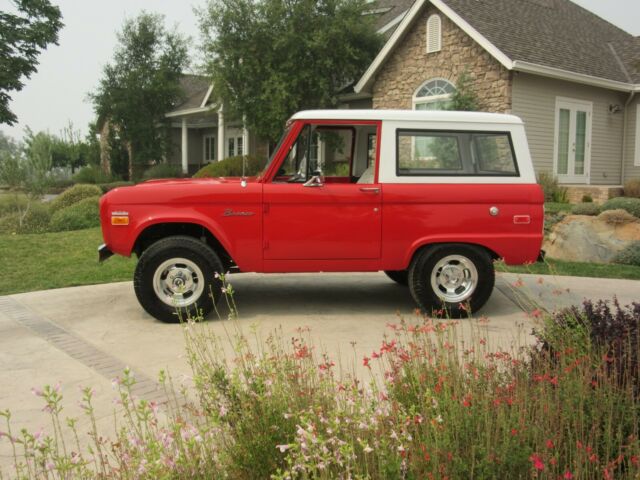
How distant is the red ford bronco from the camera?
6340 millimetres

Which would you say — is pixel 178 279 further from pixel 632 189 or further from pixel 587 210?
pixel 632 189

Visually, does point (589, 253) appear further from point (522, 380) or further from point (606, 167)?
point (606, 167)

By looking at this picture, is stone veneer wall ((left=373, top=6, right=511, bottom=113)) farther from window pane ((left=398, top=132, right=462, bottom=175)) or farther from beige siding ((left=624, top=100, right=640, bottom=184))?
window pane ((left=398, top=132, right=462, bottom=175))

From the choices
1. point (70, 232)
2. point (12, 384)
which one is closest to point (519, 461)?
point (12, 384)

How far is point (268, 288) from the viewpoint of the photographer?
8.37 metres

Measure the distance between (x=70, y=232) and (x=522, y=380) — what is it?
1334 cm

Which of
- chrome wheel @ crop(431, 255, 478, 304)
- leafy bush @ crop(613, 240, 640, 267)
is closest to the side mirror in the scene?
chrome wheel @ crop(431, 255, 478, 304)

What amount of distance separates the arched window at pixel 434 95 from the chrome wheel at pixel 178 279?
13.1 metres

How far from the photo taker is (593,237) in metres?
11.1

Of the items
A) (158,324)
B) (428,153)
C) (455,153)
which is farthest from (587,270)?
(158,324)

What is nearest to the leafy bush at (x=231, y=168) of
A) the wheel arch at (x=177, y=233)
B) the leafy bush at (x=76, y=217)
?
the leafy bush at (x=76, y=217)

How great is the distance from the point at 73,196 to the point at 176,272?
43.1 feet

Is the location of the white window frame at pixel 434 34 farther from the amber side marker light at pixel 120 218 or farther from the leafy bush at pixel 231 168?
the amber side marker light at pixel 120 218

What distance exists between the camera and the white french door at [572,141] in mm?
18297
